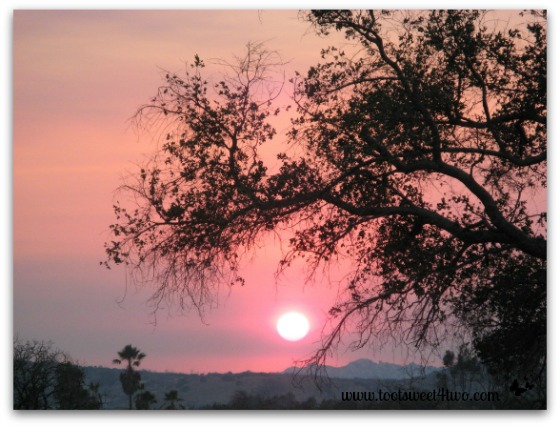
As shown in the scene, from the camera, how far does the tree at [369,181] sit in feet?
38.7

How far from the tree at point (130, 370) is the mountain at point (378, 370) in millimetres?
2116

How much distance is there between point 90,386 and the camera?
44.2ft

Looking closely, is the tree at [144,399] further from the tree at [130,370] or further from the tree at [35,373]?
the tree at [35,373]

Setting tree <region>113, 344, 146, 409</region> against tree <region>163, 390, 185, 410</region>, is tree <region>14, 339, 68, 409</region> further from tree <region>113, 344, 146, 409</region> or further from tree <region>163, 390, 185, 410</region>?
tree <region>163, 390, 185, 410</region>

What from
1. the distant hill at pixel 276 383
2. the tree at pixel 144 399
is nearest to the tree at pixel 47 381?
the distant hill at pixel 276 383

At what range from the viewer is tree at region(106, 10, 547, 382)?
11.8m

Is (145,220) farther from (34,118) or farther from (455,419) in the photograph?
(455,419)

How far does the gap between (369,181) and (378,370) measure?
2080 millimetres

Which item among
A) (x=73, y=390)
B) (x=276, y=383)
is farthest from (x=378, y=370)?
(x=73, y=390)

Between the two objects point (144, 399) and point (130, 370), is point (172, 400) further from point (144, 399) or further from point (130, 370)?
point (130, 370)

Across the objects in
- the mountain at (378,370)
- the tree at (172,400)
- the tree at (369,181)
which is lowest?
the tree at (172,400)

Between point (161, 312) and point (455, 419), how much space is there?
3.22 meters

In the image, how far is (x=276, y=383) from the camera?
12070 millimetres

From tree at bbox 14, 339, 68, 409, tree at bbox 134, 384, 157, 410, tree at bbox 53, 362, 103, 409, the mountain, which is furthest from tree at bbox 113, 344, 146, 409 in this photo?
the mountain
